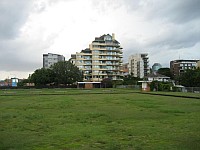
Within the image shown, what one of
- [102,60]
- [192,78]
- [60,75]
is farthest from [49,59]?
[192,78]

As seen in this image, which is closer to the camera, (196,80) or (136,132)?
(136,132)

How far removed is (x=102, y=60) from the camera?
122 m

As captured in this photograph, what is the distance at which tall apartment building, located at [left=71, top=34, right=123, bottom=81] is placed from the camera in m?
122

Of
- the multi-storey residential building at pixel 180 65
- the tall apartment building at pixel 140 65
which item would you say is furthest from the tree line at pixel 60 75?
the multi-storey residential building at pixel 180 65

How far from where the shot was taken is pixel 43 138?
9.11 m

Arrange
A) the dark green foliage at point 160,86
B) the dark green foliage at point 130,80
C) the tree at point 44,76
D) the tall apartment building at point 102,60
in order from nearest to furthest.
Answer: the dark green foliage at point 160,86 < the dark green foliage at point 130,80 < the tree at point 44,76 < the tall apartment building at point 102,60

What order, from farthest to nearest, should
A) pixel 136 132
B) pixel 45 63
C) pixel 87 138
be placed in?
pixel 45 63, pixel 136 132, pixel 87 138

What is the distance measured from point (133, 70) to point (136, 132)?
6269 inches

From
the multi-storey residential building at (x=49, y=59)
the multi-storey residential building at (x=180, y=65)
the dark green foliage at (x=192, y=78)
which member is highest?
the multi-storey residential building at (x=49, y=59)

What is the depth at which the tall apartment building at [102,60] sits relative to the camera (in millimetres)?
121562

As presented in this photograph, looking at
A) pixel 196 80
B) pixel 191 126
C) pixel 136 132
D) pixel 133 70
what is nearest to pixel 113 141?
pixel 136 132

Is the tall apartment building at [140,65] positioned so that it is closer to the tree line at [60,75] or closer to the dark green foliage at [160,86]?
the tree line at [60,75]

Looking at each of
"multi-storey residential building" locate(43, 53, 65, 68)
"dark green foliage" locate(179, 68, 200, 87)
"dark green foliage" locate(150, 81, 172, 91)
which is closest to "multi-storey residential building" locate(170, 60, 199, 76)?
"multi-storey residential building" locate(43, 53, 65, 68)

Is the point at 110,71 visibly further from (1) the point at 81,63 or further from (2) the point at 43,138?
(2) the point at 43,138
